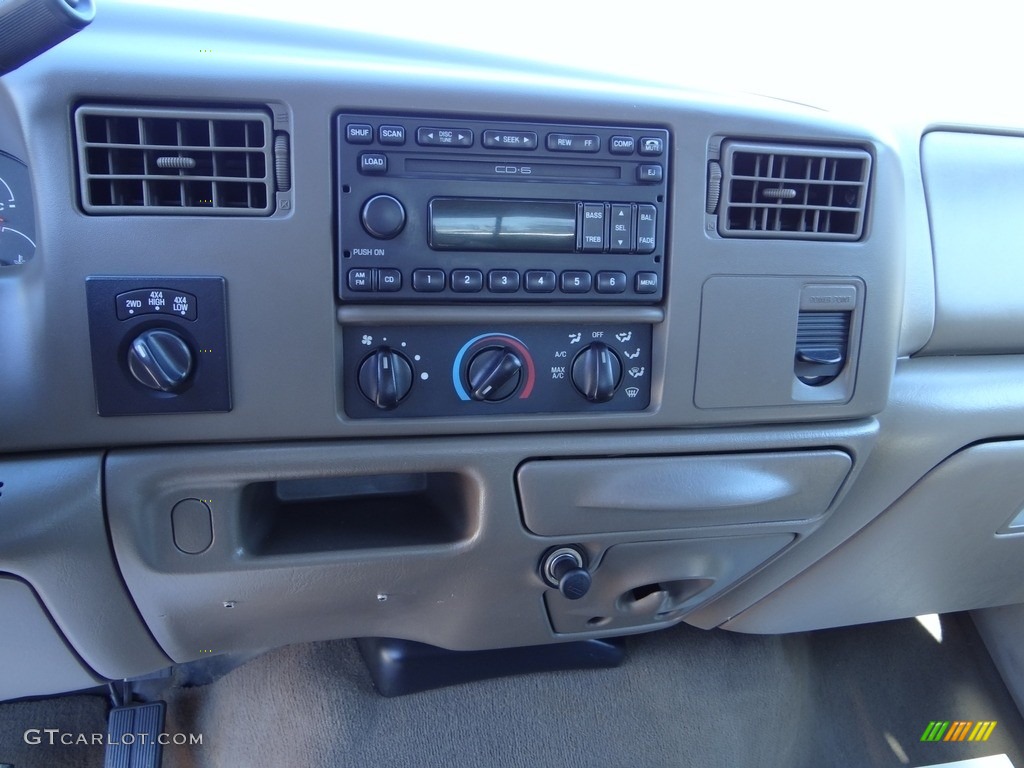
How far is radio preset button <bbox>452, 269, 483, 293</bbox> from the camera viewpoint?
0.82 meters

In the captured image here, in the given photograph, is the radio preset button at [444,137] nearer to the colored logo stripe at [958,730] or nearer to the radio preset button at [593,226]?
the radio preset button at [593,226]

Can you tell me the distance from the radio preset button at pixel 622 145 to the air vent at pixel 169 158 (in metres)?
0.37

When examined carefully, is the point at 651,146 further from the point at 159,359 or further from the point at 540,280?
the point at 159,359

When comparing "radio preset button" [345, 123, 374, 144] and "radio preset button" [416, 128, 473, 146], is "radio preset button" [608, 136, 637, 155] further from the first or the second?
"radio preset button" [345, 123, 374, 144]

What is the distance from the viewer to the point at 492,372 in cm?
84

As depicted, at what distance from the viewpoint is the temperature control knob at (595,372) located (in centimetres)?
87

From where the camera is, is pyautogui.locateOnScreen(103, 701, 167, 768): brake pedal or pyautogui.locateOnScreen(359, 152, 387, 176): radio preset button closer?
pyautogui.locateOnScreen(359, 152, 387, 176): radio preset button

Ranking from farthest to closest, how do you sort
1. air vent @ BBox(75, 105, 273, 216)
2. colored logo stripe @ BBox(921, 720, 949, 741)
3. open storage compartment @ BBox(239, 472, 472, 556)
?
colored logo stripe @ BBox(921, 720, 949, 741) → open storage compartment @ BBox(239, 472, 472, 556) → air vent @ BBox(75, 105, 273, 216)

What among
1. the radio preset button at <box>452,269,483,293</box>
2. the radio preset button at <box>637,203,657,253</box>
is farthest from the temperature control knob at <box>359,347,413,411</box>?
the radio preset button at <box>637,203,657,253</box>

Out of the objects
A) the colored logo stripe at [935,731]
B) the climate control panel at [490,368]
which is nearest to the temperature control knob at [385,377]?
the climate control panel at [490,368]

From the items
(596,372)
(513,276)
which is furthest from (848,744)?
(513,276)

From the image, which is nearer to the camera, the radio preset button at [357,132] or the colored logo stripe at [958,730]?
the radio preset button at [357,132]

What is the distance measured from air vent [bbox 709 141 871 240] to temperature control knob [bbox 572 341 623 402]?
0.21 meters

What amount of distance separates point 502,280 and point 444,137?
166 millimetres
